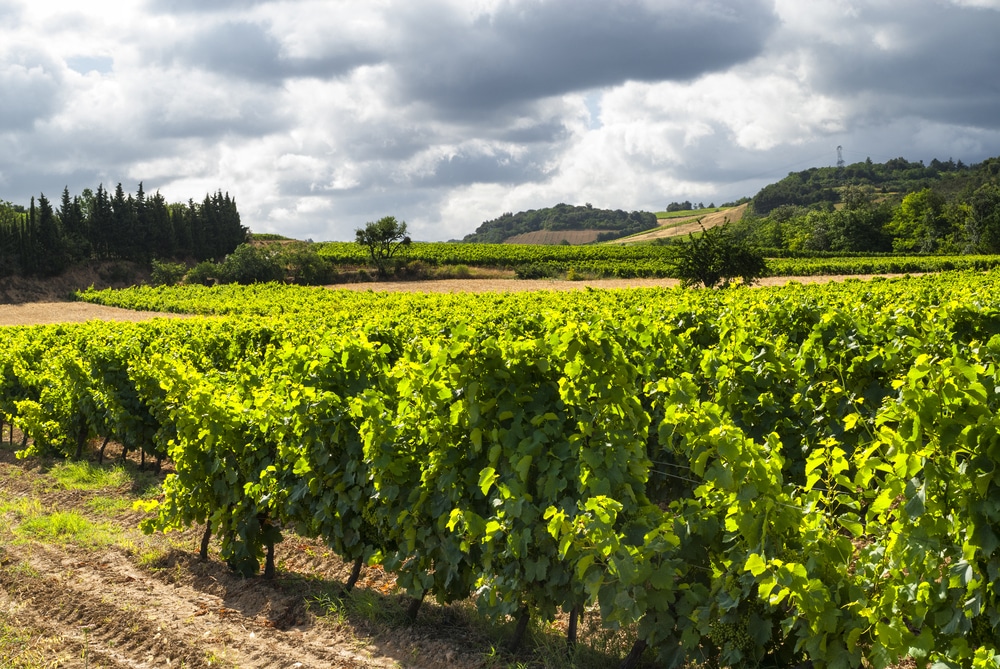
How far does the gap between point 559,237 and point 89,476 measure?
14939 cm

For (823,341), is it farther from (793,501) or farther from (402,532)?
(402,532)

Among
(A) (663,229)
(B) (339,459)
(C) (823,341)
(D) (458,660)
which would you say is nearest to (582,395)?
(D) (458,660)

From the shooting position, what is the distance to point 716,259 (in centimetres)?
3512

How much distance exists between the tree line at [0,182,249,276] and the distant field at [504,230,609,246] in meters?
78.1

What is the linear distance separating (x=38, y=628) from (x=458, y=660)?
10.8ft

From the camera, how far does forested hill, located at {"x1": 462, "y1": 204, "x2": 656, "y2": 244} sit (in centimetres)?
17425

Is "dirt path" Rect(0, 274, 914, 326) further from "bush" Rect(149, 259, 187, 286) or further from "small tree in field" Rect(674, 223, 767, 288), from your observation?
"bush" Rect(149, 259, 187, 286)

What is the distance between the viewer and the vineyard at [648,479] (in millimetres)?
3402

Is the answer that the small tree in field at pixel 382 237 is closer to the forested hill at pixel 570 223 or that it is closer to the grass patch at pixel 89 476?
the grass patch at pixel 89 476

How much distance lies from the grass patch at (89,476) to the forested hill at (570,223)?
155m

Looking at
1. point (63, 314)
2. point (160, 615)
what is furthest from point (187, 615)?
point (63, 314)

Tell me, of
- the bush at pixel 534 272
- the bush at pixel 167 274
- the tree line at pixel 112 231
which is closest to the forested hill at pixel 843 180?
the bush at pixel 534 272

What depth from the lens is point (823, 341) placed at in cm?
757

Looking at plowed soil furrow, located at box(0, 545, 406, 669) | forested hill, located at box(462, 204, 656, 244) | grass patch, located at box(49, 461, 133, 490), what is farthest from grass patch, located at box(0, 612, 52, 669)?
forested hill, located at box(462, 204, 656, 244)
